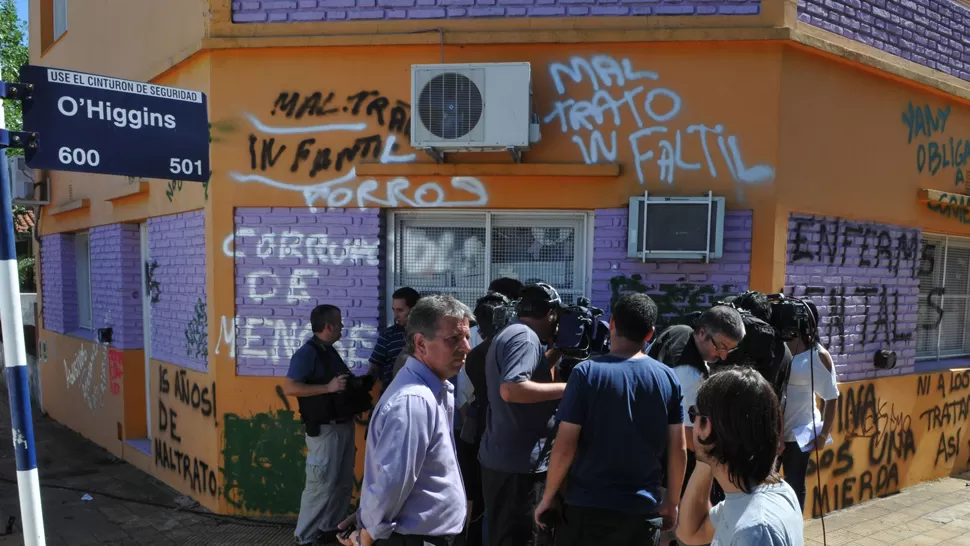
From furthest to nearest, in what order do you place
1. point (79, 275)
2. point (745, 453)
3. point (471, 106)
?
point (79, 275)
point (471, 106)
point (745, 453)

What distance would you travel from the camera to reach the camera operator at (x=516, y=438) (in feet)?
11.1

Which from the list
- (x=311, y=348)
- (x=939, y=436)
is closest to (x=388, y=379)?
(x=311, y=348)

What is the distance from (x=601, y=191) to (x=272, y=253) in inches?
103

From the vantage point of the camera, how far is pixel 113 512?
549 cm

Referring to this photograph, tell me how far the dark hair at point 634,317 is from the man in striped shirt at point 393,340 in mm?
2058

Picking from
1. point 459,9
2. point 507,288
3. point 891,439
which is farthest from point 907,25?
point 507,288

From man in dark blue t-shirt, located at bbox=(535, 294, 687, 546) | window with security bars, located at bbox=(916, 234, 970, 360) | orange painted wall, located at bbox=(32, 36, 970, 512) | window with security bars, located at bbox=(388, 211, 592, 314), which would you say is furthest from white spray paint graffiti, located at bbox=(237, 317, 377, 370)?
window with security bars, located at bbox=(916, 234, 970, 360)

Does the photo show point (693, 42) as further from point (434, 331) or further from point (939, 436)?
point (939, 436)

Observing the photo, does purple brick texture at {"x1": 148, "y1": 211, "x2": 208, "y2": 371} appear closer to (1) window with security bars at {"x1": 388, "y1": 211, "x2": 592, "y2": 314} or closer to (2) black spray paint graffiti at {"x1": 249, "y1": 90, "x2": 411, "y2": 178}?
(2) black spray paint graffiti at {"x1": 249, "y1": 90, "x2": 411, "y2": 178}

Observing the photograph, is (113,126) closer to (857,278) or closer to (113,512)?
(113,512)

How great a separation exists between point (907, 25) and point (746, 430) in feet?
18.6

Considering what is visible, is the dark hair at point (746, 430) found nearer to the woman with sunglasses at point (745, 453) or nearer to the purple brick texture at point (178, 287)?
the woman with sunglasses at point (745, 453)

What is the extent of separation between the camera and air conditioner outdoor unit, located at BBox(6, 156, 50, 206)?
890 cm

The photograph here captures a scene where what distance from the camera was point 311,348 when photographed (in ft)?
14.7
